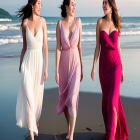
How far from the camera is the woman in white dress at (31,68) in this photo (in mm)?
3992

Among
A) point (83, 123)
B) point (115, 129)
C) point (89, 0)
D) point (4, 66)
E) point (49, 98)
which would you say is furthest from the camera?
point (89, 0)

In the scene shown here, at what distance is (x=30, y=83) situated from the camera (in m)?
4.02

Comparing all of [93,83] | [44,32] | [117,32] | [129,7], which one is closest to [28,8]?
[44,32]

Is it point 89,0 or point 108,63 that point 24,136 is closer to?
point 108,63

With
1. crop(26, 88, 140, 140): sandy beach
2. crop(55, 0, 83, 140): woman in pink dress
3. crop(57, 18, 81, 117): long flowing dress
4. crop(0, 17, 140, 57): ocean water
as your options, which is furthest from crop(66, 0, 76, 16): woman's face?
crop(0, 17, 140, 57): ocean water

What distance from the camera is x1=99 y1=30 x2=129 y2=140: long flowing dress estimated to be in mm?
3969

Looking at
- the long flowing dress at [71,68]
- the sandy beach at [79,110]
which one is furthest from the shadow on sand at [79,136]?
the long flowing dress at [71,68]

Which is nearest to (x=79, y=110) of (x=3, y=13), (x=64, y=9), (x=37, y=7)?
(x=64, y=9)

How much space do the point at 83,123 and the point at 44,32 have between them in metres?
1.90

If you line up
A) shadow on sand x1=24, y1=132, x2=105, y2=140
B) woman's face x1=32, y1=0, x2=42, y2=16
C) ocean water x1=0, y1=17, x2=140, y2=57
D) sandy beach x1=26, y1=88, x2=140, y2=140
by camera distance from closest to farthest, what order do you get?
woman's face x1=32, y1=0, x2=42, y2=16
shadow on sand x1=24, y1=132, x2=105, y2=140
sandy beach x1=26, y1=88, x2=140, y2=140
ocean water x1=0, y1=17, x2=140, y2=57

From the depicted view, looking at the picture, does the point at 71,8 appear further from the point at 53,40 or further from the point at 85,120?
the point at 53,40

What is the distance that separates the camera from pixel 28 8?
4.12 m

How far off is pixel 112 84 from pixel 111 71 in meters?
0.22

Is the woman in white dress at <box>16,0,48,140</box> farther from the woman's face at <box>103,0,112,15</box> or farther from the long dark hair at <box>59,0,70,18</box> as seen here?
the woman's face at <box>103,0,112,15</box>
